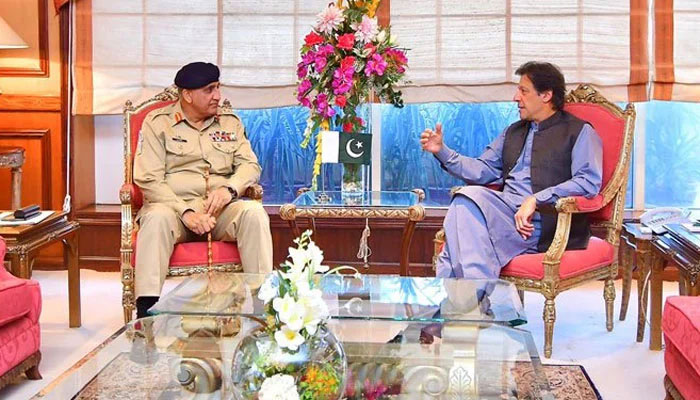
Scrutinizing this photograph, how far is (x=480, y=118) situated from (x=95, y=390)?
3742mm

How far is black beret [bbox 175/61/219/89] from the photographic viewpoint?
4.37 metres

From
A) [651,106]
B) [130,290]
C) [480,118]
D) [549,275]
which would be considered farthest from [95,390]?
[651,106]

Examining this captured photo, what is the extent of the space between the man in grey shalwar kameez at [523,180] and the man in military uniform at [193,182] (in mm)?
843

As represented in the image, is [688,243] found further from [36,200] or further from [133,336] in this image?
[36,200]

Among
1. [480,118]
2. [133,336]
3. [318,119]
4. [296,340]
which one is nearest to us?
[296,340]

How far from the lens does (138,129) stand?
4.58 m

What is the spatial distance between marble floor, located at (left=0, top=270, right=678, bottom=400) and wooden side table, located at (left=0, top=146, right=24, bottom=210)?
1.72ft

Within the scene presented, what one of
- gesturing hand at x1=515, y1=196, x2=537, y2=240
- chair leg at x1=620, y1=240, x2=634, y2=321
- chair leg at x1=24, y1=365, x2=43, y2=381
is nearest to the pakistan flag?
gesturing hand at x1=515, y1=196, x2=537, y2=240

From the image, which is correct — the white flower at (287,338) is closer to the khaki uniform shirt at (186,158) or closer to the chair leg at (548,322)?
the chair leg at (548,322)

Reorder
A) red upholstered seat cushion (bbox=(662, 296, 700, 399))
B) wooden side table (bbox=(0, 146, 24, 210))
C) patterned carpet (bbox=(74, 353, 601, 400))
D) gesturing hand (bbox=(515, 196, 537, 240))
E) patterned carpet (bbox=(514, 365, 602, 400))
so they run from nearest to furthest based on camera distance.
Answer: patterned carpet (bbox=(74, 353, 601, 400)), red upholstered seat cushion (bbox=(662, 296, 700, 399)), patterned carpet (bbox=(514, 365, 602, 400)), gesturing hand (bbox=(515, 196, 537, 240)), wooden side table (bbox=(0, 146, 24, 210))

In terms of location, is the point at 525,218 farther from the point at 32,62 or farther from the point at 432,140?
the point at 32,62

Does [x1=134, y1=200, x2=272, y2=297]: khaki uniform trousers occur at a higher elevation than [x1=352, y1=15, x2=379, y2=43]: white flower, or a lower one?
lower

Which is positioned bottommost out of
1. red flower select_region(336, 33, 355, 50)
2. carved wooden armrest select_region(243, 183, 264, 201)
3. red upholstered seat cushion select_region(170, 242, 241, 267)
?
red upholstered seat cushion select_region(170, 242, 241, 267)

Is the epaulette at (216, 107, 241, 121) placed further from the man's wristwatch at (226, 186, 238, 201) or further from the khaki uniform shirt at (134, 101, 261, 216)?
the man's wristwatch at (226, 186, 238, 201)
